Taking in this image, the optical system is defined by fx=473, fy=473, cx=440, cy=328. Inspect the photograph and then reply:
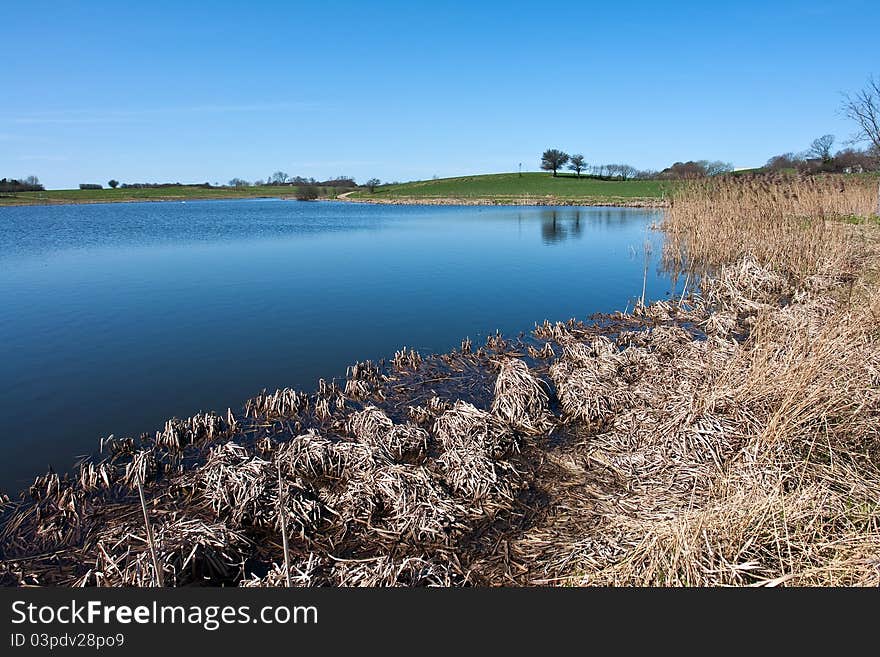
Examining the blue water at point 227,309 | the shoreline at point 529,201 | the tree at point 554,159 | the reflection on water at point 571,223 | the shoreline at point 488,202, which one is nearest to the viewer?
the blue water at point 227,309

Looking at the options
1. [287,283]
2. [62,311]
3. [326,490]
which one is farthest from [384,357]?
[62,311]

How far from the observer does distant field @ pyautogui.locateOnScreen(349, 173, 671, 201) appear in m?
84.8

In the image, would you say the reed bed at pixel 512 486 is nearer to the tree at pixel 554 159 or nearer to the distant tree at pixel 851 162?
the distant tree at pixel 851 162

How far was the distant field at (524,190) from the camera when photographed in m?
84.8

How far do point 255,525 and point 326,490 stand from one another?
0.94 meters

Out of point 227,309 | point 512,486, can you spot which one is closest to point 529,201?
point 227,309

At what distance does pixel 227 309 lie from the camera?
16391mm

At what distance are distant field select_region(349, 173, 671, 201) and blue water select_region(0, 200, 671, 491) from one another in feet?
173

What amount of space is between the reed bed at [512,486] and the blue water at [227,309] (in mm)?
1676

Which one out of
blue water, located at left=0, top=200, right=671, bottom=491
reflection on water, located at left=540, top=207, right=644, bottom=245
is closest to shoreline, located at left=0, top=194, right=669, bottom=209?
reflection on water, located at left=540, top=207, right=644, bottom=245

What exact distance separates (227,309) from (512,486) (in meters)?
13.2

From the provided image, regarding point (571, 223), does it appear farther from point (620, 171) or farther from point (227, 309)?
point (620, 171)

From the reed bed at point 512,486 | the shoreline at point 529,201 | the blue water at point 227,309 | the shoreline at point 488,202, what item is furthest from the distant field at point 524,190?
the reed bed at point 512,486

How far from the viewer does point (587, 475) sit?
6711 mm
